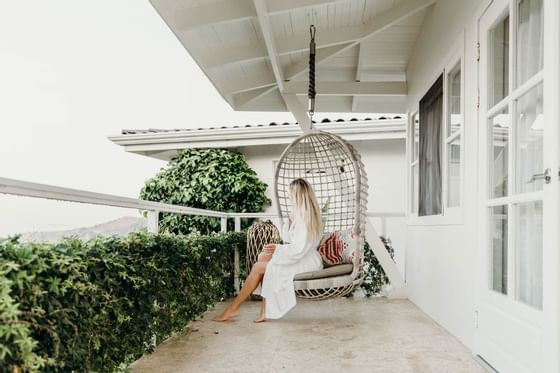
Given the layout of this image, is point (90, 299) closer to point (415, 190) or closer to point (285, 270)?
point (285, 270)

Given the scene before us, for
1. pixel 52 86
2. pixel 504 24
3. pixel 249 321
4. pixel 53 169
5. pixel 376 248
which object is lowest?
pixel 249 321

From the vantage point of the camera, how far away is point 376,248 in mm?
5699

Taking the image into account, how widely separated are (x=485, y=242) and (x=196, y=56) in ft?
9.11

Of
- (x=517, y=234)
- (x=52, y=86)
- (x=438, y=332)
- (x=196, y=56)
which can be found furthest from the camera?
(x=52, y=86)

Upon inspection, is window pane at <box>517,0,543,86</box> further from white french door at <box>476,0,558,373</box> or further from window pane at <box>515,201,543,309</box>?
window pane at <box>515,201,543,309</box>

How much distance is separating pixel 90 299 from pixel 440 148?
329cm

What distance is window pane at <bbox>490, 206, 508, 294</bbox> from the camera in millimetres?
2683

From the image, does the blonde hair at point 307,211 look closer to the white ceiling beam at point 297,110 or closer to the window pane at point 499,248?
the white ceiling beam at point 297,110

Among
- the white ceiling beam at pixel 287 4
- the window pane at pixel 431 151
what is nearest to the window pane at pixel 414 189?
the window pane at pixel 431 151

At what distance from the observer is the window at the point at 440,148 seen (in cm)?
383

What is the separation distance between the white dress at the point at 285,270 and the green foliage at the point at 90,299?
72cm

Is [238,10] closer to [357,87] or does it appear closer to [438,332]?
[357,87]

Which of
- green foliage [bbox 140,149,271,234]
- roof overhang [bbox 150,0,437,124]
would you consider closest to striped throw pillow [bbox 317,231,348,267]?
roof overhang [bbox 150,0,437,124]

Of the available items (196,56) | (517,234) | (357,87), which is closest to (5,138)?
(196,56)
